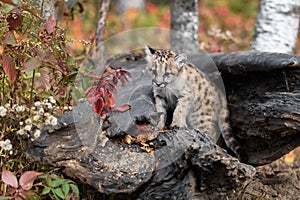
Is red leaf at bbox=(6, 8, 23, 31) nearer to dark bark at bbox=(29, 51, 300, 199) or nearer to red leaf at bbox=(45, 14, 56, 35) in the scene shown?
red leaf at bbox=(45, 14, 56, 35)

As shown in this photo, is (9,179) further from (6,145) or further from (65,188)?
(65,188)

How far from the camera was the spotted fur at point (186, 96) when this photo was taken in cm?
387

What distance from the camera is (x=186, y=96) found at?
4.07 meters

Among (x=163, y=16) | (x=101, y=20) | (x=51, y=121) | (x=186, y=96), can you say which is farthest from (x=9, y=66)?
(x=163, y=16)

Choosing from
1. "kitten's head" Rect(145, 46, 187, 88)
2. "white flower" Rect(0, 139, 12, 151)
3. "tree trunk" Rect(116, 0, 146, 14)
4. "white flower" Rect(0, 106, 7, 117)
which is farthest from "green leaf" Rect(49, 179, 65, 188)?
"tree trunk" Rect(116, 0, 146, 14)

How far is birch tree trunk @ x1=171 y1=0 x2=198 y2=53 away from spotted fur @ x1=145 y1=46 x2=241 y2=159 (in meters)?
1.46

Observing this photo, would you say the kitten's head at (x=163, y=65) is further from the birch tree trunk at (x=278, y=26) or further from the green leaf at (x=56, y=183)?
the birch tree trunk at (x=278, y=26)

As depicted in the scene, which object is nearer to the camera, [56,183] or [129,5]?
[56,183]

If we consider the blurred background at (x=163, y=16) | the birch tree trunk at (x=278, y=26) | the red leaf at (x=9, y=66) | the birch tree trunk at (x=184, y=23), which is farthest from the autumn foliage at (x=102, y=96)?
the blurred background at (x=163, y=16)

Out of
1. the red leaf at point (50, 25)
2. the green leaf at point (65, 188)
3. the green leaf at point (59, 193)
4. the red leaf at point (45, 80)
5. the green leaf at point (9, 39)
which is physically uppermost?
the red leaf at point (50, 25)

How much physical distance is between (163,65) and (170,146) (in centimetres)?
81

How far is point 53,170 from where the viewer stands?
3.13 metres

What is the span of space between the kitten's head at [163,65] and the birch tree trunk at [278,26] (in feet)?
6.59

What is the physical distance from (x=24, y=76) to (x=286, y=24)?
323 cm
